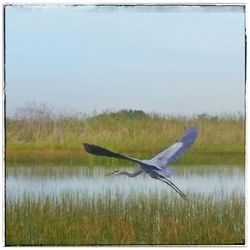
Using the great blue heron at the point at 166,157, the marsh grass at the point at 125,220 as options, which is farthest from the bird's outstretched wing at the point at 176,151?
the marsh grass at the point at 125,220

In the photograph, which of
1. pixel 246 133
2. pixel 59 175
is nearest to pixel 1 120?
pixel 59 175

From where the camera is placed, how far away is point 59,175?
903 centimetres

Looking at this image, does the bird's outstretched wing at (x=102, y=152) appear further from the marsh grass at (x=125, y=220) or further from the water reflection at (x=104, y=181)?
the marsh grass at (x=125, y=220)

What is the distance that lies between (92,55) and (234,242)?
97 centimetres

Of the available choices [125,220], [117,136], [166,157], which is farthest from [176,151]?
[125,220]

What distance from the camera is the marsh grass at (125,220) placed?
355 inches

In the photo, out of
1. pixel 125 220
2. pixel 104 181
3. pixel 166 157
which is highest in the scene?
pixel 166 157

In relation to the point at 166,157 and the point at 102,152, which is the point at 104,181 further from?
the point at 166,157

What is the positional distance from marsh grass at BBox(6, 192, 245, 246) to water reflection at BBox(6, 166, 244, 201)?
25mm

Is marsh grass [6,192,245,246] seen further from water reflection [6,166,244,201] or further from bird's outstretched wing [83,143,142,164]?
bird's outstretched wing [83,143,142,164]

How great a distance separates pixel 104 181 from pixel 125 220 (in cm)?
18

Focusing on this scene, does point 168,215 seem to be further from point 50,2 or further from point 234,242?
point 50,2

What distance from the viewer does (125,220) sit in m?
9.03

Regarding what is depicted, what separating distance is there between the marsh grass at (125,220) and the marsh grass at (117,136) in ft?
0.53
